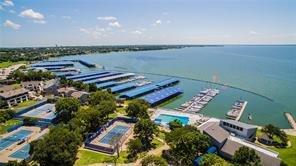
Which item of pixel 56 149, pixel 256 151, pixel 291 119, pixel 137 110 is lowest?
pixel 291 119

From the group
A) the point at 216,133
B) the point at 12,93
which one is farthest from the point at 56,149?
the point at 12,93

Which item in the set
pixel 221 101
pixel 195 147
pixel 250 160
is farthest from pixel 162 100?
pixel 250 160

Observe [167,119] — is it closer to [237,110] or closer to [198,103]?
[198,103]

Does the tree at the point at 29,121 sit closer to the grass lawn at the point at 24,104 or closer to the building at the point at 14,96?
the grass lawn at the point at 24,104

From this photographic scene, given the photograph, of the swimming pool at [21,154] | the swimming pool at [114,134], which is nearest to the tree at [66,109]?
the swimming pool at [114,134]

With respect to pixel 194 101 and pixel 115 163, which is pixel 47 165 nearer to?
pixel 115 163

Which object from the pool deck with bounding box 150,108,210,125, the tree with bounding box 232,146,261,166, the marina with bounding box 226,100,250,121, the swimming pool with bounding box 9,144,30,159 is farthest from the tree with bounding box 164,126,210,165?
the marina with bounding box 226,100,250,121
